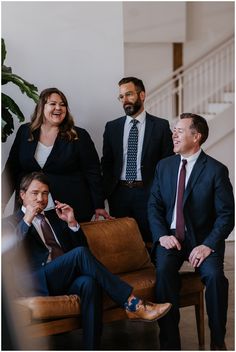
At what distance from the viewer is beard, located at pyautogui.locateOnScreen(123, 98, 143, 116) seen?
16.4 ft

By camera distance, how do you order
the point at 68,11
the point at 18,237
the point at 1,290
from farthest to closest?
the point at 68,11 < the point at 18,237 < the point at 1,290

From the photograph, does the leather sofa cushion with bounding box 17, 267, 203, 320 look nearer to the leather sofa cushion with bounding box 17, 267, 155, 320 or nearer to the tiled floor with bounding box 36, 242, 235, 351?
the leather sofa cushion with bounding box 17, 267, 155, 320

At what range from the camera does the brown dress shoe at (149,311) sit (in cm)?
407

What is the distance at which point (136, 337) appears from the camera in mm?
4754

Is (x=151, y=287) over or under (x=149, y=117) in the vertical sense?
under

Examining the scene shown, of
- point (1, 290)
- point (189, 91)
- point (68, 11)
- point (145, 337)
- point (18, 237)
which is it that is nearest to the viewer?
point (1, 290)

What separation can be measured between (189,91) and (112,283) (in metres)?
6.42

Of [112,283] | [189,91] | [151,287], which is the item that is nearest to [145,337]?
[151,287]

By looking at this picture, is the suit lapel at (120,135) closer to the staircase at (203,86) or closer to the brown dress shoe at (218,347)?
the brown dress shoe at (218,347)

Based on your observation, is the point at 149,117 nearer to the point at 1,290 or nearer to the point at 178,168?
the point at 178,168

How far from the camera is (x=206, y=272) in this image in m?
4.29

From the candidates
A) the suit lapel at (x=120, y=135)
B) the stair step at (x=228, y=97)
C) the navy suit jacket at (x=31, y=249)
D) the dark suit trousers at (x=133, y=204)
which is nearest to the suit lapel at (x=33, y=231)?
the navy suit jacket at (x=31, y=249)

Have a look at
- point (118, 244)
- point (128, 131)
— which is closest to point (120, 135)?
point (128, 131)

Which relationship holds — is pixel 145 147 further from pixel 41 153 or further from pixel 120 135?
pixel 41 153
